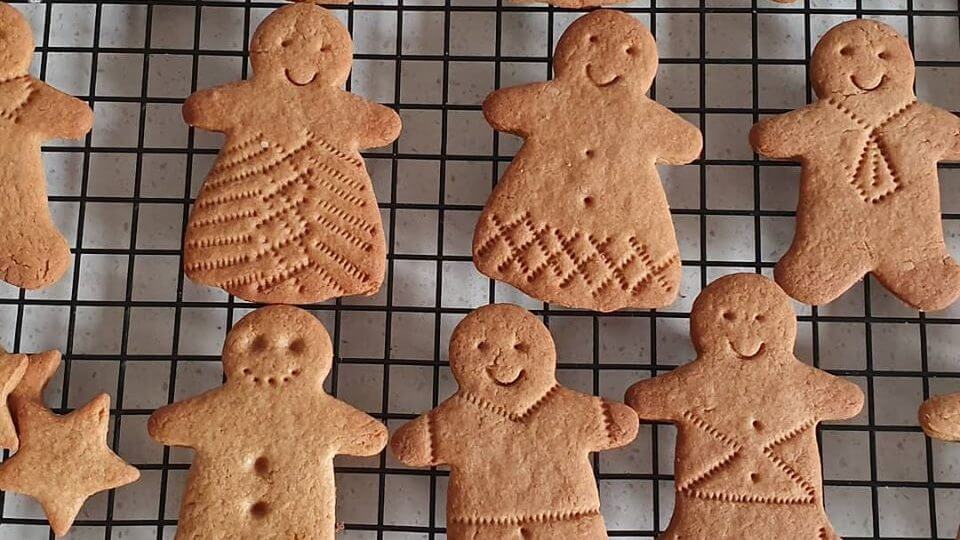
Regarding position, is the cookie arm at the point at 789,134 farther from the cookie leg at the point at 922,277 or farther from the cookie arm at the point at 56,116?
the cookie arm at the point at 56,116

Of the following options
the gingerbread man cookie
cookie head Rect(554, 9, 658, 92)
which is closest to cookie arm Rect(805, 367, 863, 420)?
cookie head Rect(554, 9, 658, 92)

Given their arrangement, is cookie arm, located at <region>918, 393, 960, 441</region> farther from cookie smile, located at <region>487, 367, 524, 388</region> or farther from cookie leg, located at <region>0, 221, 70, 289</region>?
cookie leg, located at <region>0, 221, 70, 289</region>

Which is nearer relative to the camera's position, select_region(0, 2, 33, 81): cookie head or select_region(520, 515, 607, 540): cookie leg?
select_region(520, 515, 607, 540): cookie leg

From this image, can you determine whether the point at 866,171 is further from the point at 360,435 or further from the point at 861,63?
the point at 360,435

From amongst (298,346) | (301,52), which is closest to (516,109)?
(301,52)

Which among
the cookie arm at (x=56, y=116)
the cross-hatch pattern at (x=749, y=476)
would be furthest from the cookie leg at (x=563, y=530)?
the cookie arm at (x=56, y=116)

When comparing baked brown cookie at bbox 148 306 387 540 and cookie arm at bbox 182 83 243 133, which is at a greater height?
cookie arm at bbox 182 83 243 133
